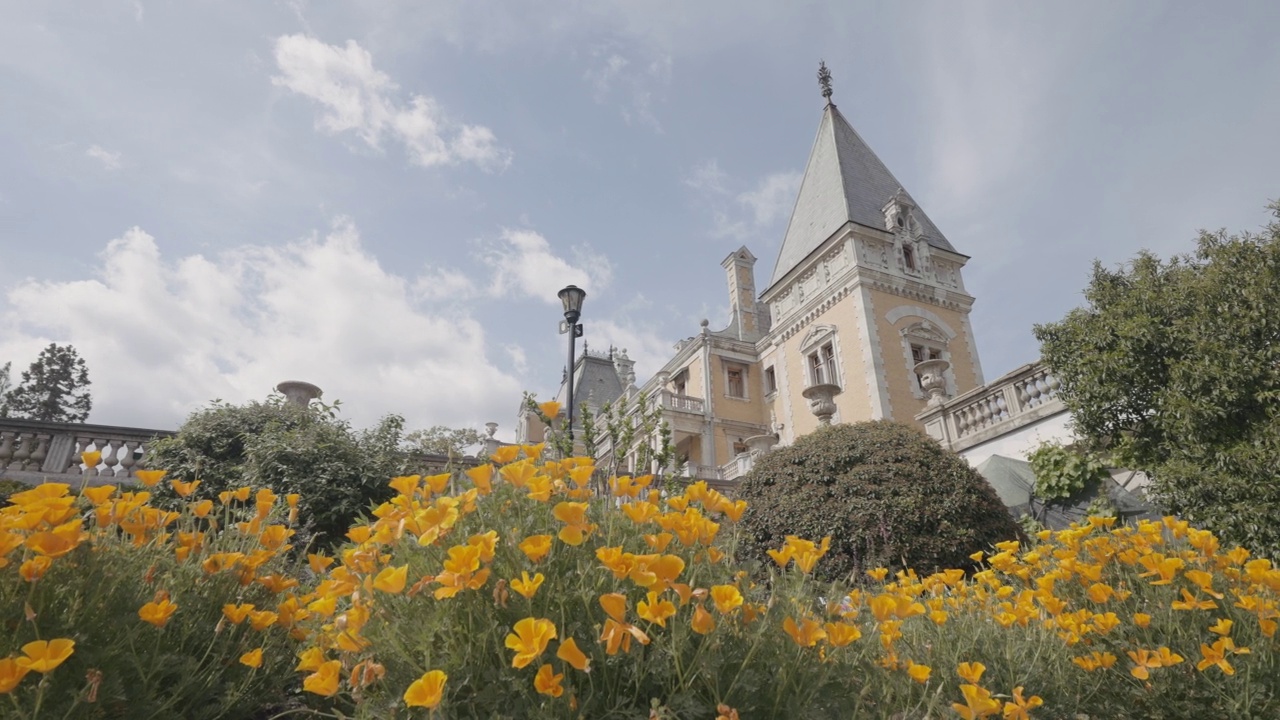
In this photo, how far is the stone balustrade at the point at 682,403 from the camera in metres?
Result: 25.9

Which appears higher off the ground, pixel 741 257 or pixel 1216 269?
pixel 741 257

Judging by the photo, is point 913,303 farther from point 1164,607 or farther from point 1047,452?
point 1164,607

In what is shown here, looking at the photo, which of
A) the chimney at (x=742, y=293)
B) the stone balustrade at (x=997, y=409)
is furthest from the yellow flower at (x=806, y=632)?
the chimney at (x=742, y=293)

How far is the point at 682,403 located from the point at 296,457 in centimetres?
2005

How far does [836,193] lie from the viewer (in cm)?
2436

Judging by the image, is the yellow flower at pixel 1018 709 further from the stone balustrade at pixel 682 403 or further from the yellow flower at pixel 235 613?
the stone balustrade at pixel 682 403

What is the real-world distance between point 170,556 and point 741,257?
31120 millimetres

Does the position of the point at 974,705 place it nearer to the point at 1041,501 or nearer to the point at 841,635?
the point at 841,635

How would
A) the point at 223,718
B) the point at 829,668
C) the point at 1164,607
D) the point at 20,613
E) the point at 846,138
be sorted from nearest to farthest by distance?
the point at 20,613
the point at 829,668
the point at 223,718
the point at 1164,607
the point at 846,138

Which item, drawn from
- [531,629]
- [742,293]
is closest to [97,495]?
[531,629]

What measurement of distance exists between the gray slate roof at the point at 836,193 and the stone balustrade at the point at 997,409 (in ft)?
38.6

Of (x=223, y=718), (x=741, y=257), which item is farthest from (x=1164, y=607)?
(x=741, y=257)

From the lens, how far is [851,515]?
6641mm

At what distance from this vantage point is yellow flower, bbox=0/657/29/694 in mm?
1251
